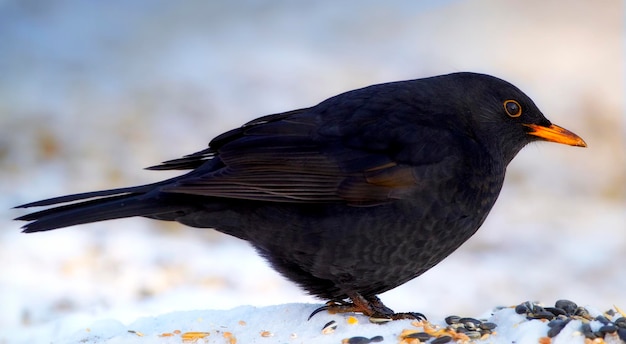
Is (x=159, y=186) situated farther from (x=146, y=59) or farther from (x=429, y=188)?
(x=146, y=59)

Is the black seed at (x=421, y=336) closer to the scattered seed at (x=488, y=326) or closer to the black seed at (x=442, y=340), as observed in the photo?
the black seed at (x=442, y=340)

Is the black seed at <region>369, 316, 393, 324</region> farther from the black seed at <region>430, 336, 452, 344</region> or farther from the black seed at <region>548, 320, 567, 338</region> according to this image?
the black seed at <region>548, 320, 567, 338</region>

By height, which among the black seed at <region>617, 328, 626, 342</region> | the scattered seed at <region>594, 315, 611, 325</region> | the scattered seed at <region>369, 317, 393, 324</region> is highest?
the scattered seed at <region>369, 317, 393, 324</region>

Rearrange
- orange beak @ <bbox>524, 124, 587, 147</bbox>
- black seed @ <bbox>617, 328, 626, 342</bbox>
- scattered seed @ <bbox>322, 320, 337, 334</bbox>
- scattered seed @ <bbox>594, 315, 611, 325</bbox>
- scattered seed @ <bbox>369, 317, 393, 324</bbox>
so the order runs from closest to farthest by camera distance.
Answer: black seed @ <bbox>617, 328, 626, 342</bbox>
scattered seed @ <bbox>594, 315, 611, 325</bbox>
scattered seed @ <bbox>322, 320, 337, 334</bbox>
scattered seed @ <bbox>369, 317, 393, 324</bbox>
orange beak @ <bbox>524, 124, 587, 147</bbox>

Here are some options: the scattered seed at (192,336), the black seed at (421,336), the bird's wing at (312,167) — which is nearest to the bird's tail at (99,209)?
the bird's wing at (312,167)

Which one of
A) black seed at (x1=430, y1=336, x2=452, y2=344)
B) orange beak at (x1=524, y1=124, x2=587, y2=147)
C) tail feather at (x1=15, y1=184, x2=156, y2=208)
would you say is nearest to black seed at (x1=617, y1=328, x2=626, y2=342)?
black seed at (x1=430, y1=336, x2=452, y2=344)

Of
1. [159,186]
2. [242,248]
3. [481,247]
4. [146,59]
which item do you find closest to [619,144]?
[481,247]
